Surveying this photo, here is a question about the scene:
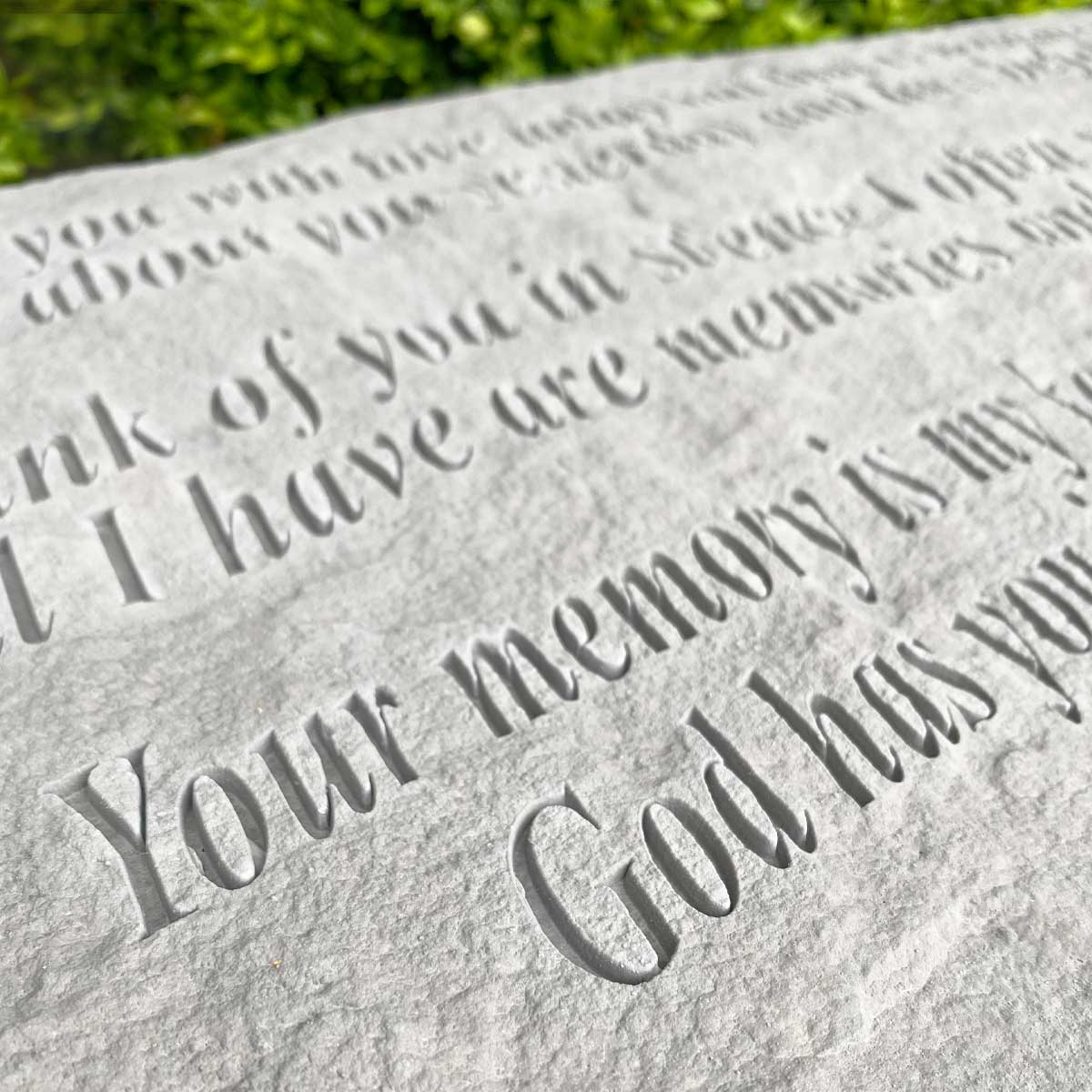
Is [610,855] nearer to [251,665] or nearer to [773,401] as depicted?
[251,665]

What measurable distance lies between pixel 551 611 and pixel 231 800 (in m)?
0.57

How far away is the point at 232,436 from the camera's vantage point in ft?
7.35

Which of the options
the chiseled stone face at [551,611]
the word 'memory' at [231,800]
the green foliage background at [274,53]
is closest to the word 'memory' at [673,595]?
the chiseled stone face at [551,611]

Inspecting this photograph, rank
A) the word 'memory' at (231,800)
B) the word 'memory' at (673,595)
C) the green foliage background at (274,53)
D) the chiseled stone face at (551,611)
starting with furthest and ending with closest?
the green foliage background at (274,53) → the word 'memory' at (673,595) → the word 'memory' at (231,800) → the chiseled stone face at (551,611)

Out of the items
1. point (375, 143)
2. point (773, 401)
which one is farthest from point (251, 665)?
point (375, 143)

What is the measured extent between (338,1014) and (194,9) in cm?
337

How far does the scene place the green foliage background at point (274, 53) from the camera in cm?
393

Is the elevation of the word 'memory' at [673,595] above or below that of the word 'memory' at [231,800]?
below

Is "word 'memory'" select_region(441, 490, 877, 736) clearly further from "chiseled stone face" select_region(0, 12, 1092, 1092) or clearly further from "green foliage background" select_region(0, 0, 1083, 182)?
"green foliage background" select_region(0, 0, 1083, 182)

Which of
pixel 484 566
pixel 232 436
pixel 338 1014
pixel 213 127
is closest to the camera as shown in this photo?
pixel 338 1014

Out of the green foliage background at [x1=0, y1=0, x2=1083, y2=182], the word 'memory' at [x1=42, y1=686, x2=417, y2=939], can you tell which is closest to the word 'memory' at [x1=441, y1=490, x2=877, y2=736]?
the word 'memory' at [x1=42, y1=686, x2=417, y2=939]

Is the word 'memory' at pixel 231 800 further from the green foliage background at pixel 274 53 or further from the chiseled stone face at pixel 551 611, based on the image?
the green foliage background at pixel 274 53

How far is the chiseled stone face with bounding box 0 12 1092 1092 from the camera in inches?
55.3

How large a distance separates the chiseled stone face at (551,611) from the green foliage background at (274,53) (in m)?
1.00
